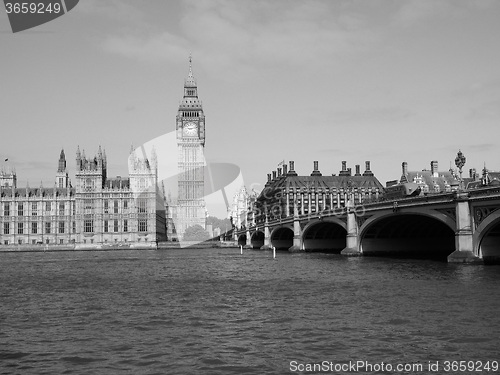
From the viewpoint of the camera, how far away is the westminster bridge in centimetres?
5094

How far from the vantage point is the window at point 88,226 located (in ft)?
543

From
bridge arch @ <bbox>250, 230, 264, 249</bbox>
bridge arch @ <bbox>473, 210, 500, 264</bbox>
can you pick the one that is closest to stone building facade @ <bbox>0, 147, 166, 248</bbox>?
bridge arch @ <bbox>250, 230, 264, 249</bbox>

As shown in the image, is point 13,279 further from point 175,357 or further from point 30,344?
point 175,357

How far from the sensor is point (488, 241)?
52.2 metres

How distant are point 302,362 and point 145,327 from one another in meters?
8.78

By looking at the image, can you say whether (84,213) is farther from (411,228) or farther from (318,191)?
(411,228)

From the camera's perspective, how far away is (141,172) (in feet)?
567

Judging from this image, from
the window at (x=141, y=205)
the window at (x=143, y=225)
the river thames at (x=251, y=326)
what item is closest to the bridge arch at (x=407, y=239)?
the river thames at (x=251, y=326)

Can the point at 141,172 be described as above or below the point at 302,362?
above

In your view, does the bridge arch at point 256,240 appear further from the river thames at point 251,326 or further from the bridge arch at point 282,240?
the river thames at point 251,326

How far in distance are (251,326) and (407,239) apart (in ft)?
201

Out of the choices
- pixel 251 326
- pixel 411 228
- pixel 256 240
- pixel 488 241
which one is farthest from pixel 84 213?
pixel 251 326

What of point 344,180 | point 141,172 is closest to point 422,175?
point 344,180

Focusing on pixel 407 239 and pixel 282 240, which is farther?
pixel 282 240
